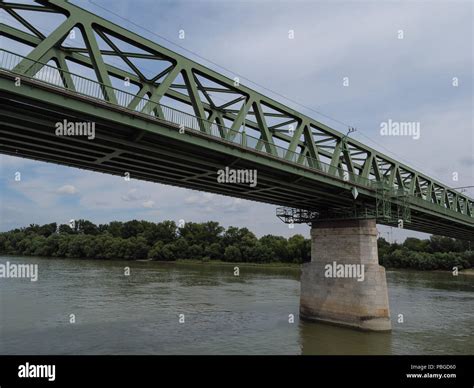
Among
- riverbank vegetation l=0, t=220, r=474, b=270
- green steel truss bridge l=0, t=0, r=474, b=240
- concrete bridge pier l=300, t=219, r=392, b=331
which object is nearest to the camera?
green steel truss bridge l=0, t=0, r=474, b=240

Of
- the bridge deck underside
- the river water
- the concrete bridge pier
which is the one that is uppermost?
the bridge deck underside

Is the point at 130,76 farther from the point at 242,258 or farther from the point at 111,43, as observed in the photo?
the point at 242,258

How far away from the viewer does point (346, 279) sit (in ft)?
96.0

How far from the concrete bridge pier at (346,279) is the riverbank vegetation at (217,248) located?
78413 mm

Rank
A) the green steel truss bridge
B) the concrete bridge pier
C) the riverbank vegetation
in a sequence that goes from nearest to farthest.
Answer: the green steel truss bridge
the concrete bridge pier
the riverbank vegetation

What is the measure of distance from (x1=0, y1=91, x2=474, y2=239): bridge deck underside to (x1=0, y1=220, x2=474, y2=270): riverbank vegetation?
81.9m

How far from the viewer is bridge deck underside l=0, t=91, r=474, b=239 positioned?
584 inches

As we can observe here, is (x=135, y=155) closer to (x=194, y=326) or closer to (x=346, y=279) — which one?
(x=194, y=326)

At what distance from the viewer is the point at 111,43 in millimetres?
16453

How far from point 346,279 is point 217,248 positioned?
286ft

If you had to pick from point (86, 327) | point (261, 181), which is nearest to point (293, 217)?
point (261, 181)

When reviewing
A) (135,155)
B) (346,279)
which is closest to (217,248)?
(346,279)

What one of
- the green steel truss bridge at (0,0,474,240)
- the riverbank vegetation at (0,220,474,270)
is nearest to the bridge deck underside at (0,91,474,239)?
the green steel truss bridge at (0,0,474,240)

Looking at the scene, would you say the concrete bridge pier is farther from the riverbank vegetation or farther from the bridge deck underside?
the riverbank vegetation
